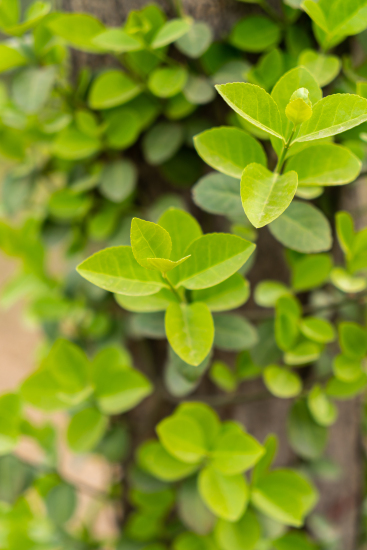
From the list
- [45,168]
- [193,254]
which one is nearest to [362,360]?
[193,254]

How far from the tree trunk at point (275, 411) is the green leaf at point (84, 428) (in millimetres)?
164

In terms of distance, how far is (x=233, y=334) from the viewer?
40 cm

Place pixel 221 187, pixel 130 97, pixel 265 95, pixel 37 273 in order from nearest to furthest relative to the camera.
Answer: pixel 265 95, pixel 221 187, pixel 130 97, pixel 37 273

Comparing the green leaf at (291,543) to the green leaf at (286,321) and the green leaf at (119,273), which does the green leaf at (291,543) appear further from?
the green leaf at (119,273)

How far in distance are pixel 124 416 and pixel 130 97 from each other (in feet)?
1.39

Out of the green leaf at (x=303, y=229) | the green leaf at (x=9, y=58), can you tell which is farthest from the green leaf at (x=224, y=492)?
the green leaf at (x=9, y=58)

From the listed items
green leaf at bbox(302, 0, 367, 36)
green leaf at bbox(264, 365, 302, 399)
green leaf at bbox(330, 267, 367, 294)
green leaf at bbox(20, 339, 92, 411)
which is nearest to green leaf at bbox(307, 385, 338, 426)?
green leaf at bbox(264, 365, 302, 399)

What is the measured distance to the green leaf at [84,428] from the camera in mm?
442

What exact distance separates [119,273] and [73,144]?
0.27 m

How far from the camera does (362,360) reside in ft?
1.41

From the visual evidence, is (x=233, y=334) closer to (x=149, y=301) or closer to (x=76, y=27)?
(x=149, y=301)

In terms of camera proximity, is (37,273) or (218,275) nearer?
(218,275)

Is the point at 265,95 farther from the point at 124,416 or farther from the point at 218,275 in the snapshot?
the point at 124,416

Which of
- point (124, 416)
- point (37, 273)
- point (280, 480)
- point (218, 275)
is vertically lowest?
point (124, 416)
